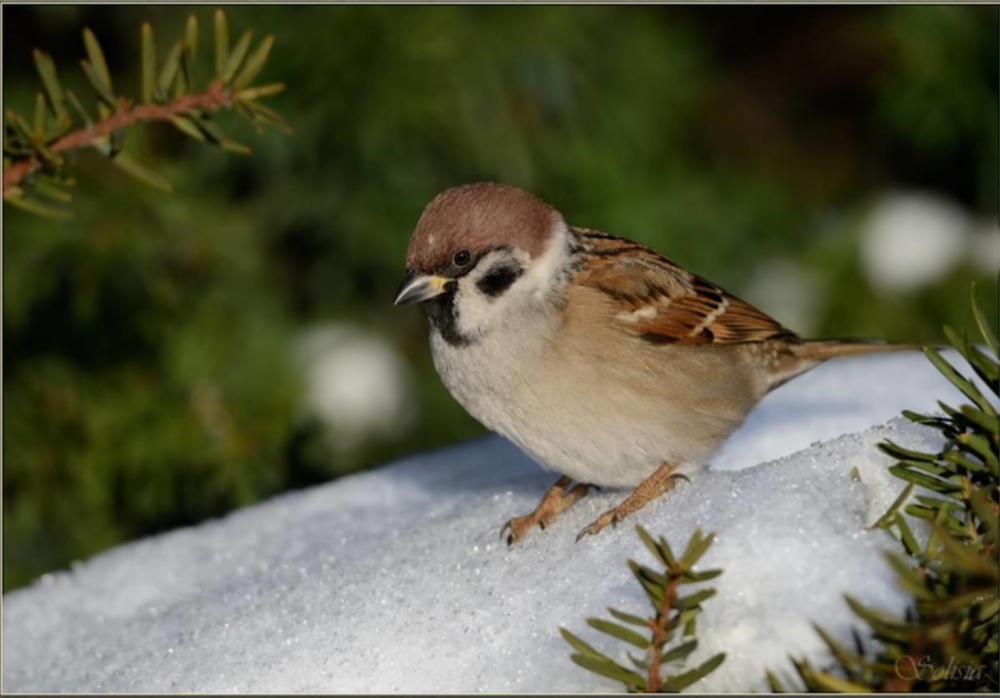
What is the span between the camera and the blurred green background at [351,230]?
12.3 ft

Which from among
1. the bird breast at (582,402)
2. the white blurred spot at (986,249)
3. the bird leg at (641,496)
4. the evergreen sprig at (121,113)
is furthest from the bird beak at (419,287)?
the white blurred spot at (986,249)

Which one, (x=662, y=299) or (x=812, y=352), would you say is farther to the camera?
(x=812, y=352)

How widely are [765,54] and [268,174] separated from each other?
9.46ft

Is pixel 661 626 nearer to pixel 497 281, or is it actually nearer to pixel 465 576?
pixel 465 576

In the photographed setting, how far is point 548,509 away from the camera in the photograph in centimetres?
275

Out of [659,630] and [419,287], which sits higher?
[419,287]

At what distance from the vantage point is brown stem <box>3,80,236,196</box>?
250 centimetres

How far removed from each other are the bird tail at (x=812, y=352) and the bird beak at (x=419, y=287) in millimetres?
926

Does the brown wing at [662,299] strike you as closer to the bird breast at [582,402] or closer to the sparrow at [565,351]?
the sparrow at [565,351]

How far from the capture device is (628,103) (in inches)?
196

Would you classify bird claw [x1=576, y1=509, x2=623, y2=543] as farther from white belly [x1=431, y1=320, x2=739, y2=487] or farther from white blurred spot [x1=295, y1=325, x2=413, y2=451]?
white blurred spot [x1=295, y1=325, x2=413, y2=451]

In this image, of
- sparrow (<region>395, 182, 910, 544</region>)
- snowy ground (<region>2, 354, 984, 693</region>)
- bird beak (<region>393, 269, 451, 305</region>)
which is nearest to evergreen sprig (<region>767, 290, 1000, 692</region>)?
snowy ground (<region>2, 354, 984, 693</region>)

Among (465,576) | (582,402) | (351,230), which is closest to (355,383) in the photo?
(351,230)

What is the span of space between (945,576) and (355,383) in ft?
9.73
